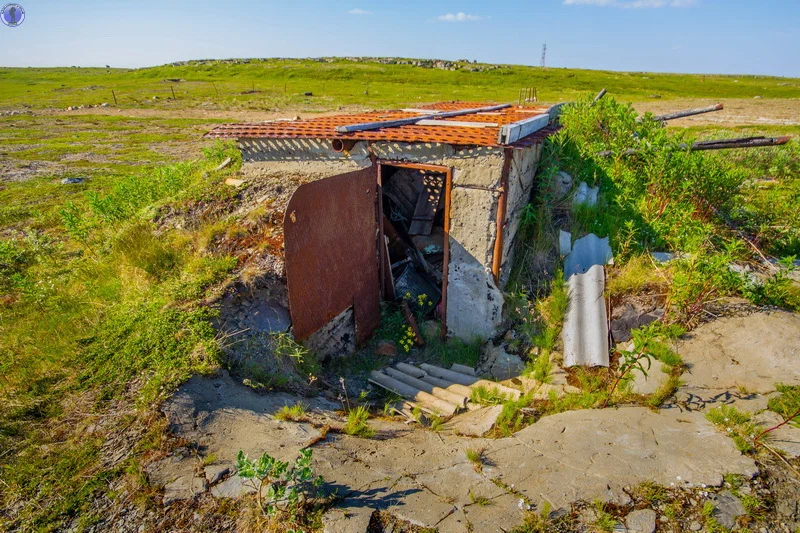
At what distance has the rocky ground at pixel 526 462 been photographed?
112 inches

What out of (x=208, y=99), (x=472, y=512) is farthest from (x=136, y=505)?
(x=208, y=99)

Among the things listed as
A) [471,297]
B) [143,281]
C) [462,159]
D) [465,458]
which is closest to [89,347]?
[143,281]

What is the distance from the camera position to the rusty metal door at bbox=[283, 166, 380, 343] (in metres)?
4.93

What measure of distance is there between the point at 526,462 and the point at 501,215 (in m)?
3.02

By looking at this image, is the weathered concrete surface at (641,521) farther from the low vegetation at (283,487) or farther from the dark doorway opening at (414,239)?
the dark doorway opening at (414,239)

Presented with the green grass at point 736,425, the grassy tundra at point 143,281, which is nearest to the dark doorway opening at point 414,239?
the grassy tundra at point 143,281

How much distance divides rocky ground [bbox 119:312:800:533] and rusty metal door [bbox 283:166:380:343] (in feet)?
4.29

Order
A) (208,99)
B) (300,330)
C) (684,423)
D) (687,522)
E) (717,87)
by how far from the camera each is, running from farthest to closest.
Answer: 1. (717,87)
2. (208,99)
3. (300,330)
4. (684,423)
5. (687,522)

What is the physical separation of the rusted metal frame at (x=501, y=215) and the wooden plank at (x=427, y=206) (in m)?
2.15

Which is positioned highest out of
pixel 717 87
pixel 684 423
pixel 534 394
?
pixel 717 87

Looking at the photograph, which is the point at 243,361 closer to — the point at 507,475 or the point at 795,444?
the point at 507,475

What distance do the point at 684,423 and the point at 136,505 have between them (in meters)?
4.43

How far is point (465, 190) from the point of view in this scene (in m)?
5.54

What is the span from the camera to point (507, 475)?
3.28 m
